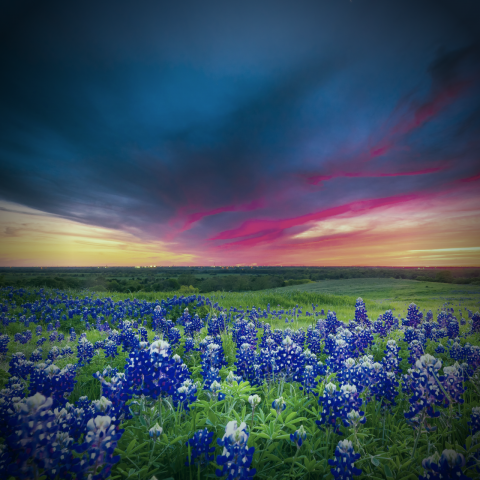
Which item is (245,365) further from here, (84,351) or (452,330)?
(452,330)

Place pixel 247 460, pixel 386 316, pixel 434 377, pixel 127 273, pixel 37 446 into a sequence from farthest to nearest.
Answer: pixel 127 273, pixel 386 316, pixel 434 377, pixel 247 460, pixel 37 446

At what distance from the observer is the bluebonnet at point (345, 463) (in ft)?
6.90

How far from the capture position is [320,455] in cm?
269

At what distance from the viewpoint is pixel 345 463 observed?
2166 mm

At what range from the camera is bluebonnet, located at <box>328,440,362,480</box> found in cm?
210

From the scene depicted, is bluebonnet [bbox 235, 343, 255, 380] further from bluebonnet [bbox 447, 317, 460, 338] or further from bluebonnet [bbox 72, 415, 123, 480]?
bluebonnet [bbox 447, 317, 460, 338]

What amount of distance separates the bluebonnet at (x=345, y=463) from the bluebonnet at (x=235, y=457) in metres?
0.77

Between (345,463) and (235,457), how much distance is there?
1.01 m

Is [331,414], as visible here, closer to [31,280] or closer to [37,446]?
[37,446]

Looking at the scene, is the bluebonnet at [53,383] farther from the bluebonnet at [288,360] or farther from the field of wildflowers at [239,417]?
the bluebonnet at [288,360]

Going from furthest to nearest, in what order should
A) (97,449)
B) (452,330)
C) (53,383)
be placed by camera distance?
(452,330)
(53,383)
(97,449)

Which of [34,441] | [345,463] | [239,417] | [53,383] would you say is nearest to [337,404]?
[345,463]

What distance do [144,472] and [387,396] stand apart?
10.6 ft

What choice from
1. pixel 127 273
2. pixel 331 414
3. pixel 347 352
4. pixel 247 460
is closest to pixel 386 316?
pixel 347 352
